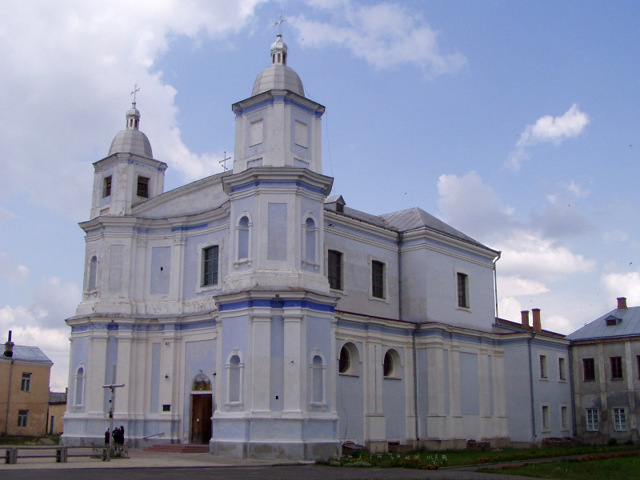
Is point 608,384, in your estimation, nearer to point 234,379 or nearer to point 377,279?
point 377,279

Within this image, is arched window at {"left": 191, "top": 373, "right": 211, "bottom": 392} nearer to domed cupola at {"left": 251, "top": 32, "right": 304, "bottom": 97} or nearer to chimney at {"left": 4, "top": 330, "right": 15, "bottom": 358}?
domed cupola at {"left": 251, "top": 32, "right": 304, "bottom": 97}

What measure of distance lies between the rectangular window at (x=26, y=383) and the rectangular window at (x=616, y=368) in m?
41.4

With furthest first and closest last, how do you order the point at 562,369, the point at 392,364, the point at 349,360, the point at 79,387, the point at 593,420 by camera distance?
the point at 562,369 < the point at 593,420 < the point at 392,364 < the point at 79,387 < the point at 349,360

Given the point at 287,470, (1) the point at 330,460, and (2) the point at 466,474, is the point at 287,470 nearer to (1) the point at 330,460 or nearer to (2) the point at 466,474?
(1) the point at 330,460

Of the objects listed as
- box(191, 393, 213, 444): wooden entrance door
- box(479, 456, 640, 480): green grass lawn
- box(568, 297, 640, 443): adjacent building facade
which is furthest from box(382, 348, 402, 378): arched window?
box(568, 297, 640, 443): adjacent building facade

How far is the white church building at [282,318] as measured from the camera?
27516 mm

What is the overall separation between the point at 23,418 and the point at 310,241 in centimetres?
3833

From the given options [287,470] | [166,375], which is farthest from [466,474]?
[166,375]

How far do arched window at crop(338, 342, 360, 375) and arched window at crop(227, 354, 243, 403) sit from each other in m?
5.39

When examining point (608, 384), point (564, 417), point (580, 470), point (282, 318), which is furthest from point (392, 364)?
point (608, 384)

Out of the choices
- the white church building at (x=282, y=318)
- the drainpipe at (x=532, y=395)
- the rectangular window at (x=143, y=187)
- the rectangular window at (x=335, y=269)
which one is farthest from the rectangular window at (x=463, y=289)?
the rectangular window at (x=143, y=187)

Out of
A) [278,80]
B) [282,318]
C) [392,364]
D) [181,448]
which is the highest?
[278,80]

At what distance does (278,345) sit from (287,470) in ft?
18.2

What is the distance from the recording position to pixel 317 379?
91.7 feet
